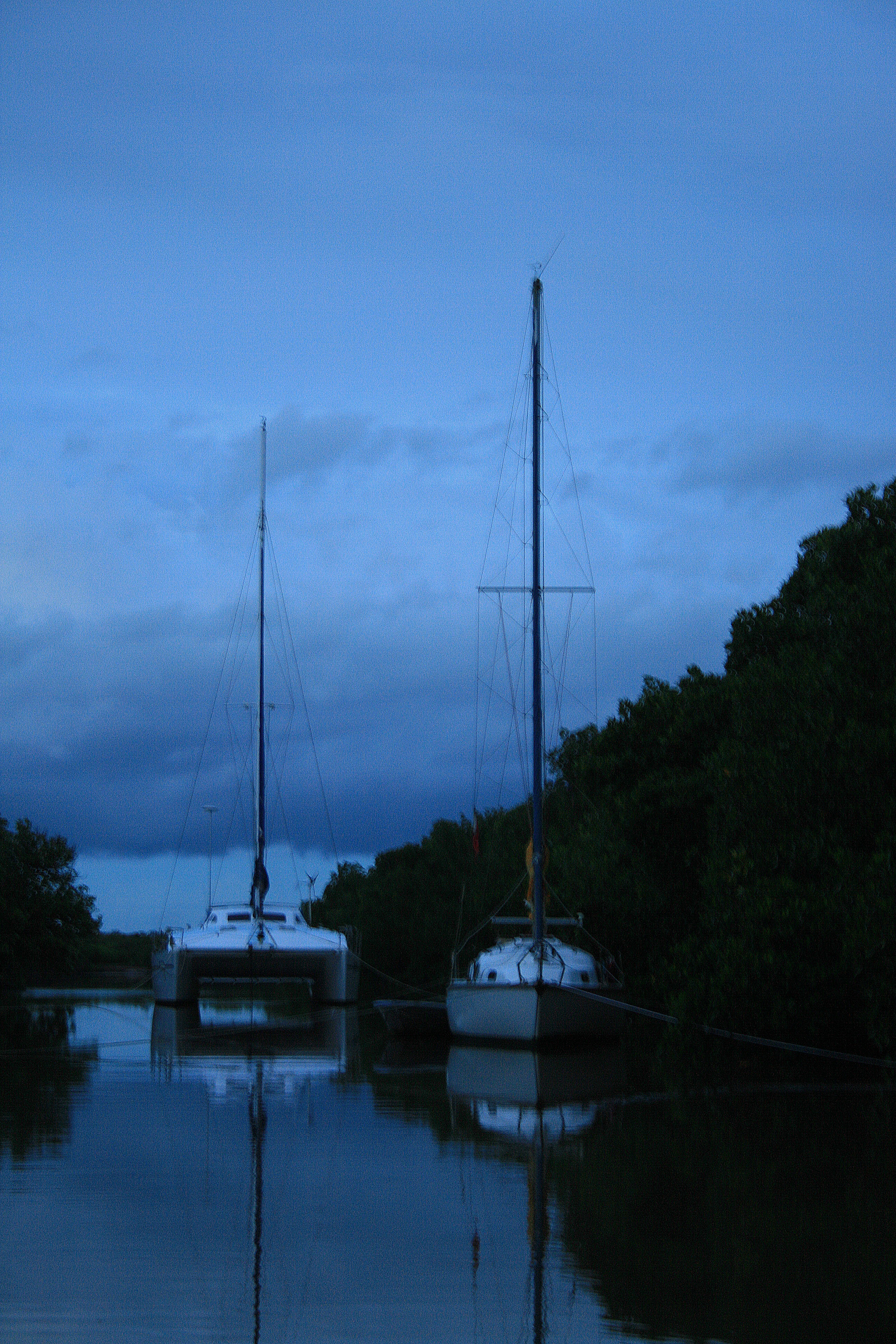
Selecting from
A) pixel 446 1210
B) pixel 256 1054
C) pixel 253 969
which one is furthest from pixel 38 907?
pixel 446 1210

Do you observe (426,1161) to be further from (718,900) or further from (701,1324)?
(718,900)

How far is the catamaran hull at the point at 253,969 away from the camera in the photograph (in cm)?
3325

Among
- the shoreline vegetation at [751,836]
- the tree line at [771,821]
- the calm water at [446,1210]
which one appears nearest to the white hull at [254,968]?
the shoreline vegetation at [751,836]

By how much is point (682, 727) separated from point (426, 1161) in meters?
17.2

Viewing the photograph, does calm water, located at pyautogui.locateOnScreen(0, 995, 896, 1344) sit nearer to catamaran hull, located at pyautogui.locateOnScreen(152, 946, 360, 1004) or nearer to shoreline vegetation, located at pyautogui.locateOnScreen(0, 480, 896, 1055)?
shoreline vegetation, located at pyautogui.locateOnScreen(0, 480, 896, 1055)

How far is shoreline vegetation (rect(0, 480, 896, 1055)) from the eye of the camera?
19.0m

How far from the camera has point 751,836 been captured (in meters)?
20.4

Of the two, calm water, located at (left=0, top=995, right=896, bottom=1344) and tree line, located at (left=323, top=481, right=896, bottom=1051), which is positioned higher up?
tree line, located at (left=323, top=481, right=896, bottom=1051)

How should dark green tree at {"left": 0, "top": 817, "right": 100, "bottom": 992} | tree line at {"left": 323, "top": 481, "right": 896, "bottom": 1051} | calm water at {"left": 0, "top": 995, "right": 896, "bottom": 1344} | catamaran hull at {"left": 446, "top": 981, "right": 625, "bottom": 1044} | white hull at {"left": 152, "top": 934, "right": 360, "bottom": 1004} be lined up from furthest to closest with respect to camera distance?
1. dark green tree at {"left": 0, "top": 817, "right": 100, "bottom": 992}
2. white hull at {"left": 152, "top": 934, "right": 360, "bottom": 1004}
3. catamaran hull at {"left": 446, "top": 981, "right": 625, "bottom": 1044}
4. tree line at {"left": 323, "top": 481, "right": 896, "bottom": 1051}
5. calm water at {"left": 0, "top": 995, "right": 896, "bottom": 1344}

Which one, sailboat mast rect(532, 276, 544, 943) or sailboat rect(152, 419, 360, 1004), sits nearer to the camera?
sailboat mast rect(532, 276, 544, 943)

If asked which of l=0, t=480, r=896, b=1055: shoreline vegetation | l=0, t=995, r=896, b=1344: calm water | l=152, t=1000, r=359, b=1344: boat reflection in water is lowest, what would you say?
l=152, t=1000, r=359, b=1344: boat reflection in water

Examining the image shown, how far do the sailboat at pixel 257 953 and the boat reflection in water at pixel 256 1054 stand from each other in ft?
2.20

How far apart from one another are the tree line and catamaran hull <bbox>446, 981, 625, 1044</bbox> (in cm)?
134

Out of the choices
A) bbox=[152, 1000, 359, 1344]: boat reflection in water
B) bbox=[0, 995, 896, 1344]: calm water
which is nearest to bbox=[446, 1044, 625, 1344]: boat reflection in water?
bbox=[0, 995, 896, 1344]: calm water
